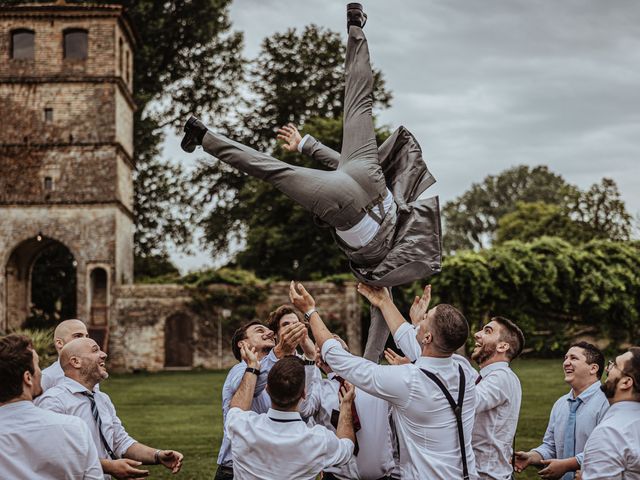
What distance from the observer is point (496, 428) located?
4832mm

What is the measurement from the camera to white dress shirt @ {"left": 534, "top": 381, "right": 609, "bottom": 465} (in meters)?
5.20

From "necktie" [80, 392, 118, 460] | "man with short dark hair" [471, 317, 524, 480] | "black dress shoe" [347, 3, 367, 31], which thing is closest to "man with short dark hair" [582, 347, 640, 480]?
"man with short dark hair" [471, 317, 524, 480]

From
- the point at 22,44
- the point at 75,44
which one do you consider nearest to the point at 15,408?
the point at 75,44

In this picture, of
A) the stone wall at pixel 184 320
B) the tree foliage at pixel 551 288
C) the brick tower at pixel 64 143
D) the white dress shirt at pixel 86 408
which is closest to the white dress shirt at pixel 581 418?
the white dress shirt at pixel 86 408

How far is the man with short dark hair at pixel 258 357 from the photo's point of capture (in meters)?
4.44

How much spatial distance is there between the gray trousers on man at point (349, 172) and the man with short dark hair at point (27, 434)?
1.95m

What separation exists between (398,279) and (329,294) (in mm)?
23695

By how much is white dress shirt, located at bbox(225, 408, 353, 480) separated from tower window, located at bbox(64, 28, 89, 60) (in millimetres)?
25796

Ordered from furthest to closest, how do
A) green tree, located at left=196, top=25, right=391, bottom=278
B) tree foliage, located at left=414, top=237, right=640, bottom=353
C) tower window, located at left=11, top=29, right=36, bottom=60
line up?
green tree, located at left=196, top=25, right=391, bottom=278
tower window, located at left=11, top=29, right=36, bottom=60
tree foliage, located at left=414, top=237, right=640, bottom=353

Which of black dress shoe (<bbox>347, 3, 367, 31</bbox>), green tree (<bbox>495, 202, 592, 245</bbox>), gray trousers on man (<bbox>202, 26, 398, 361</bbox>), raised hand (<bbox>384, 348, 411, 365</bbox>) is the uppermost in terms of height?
green tree (<bbox>495, 202, 592, 245</bbox>)

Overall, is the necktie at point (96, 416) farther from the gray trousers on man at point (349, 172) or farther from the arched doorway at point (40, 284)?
the arched doorway at point (40, 284)

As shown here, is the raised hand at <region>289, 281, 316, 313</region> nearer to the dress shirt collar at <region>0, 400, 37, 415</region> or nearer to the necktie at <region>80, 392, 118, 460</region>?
the necktie at <region>80, 392, 118, 460</region>

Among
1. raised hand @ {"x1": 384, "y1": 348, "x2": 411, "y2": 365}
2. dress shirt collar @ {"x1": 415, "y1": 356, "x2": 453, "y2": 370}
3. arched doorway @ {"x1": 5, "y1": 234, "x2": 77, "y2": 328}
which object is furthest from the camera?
arched doorway @ {"x1": 5, "y1": 234, "x2": 77, "y2": 328}

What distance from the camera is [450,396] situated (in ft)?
13.8
